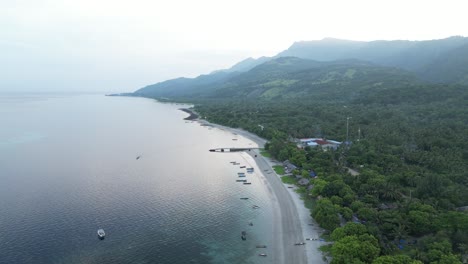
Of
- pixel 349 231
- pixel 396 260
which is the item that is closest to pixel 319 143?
pixel 349 231

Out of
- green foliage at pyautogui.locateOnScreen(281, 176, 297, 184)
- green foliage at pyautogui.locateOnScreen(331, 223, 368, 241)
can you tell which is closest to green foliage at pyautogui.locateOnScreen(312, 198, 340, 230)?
green foliage at pyautogui.locateOnScreen(331, 223, 368, 241)

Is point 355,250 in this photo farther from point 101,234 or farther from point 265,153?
point 265,153

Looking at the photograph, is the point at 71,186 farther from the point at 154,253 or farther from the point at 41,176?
the point at 154,253

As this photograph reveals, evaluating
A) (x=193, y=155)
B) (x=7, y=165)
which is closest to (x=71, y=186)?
(x=7, y=165)

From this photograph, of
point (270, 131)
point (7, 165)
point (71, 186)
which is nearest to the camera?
point (71, 186)

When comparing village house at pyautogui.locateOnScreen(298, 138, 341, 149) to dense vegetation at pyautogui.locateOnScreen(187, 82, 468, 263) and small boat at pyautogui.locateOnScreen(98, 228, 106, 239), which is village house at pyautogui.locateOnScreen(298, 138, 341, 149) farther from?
small boat at pyautogui.locateOnScreen(98, 228, 106, 239)

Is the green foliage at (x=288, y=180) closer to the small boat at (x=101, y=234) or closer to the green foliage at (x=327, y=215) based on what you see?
the green foliage at (x=327, y=215)

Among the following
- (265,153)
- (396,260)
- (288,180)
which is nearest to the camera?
(396,260)
